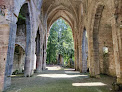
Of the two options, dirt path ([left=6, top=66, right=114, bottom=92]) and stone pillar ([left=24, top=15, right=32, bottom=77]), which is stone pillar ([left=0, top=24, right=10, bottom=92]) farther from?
stone pillar ([left=24, top=15, right=32, bottom=77])

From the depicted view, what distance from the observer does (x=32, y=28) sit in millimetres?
9047

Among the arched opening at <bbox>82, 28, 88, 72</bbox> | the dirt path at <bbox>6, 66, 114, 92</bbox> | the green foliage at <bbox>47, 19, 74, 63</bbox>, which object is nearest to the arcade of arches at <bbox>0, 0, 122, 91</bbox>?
the arched opening at <bbox>82, 28, 88, 72</bbox>

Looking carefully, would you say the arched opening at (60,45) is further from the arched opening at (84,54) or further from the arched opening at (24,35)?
the arched opening at (24,35)

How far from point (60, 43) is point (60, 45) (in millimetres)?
1120

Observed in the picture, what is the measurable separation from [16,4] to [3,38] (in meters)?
1.99

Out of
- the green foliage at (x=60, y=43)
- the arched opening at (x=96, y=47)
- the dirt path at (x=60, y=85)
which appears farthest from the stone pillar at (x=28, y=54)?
the green foliage at (x=60, y=43)

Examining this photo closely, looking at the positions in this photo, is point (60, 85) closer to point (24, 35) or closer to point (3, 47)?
point (3, 47)

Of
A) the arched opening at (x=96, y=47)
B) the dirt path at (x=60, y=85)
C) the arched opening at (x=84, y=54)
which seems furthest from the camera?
the arched opening at (x=84, y=54)

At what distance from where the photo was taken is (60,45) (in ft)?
91.2

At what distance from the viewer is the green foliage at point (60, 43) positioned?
2628cm

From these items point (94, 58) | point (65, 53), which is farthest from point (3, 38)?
point (65, 53)

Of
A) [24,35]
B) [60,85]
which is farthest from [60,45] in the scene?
[60,85]

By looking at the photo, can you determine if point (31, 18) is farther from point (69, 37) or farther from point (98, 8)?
point (69, 37)

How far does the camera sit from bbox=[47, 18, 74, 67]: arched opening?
86.2 feet
